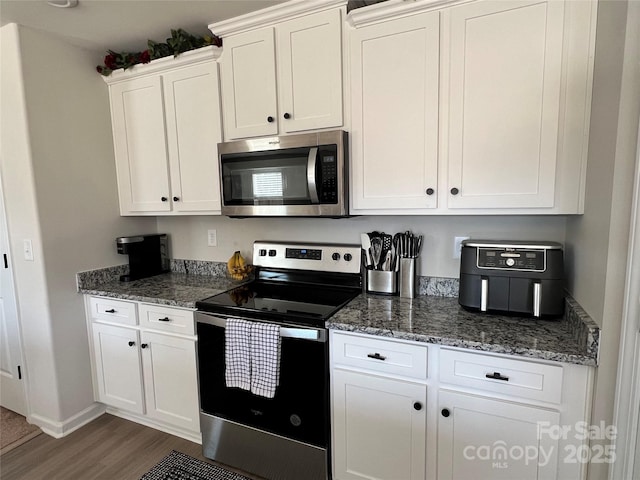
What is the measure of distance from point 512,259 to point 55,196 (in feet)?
8.27

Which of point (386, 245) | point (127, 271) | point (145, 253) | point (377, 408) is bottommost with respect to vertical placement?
point (377, 408)

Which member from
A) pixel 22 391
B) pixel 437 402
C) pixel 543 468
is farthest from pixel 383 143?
pixel 22 391

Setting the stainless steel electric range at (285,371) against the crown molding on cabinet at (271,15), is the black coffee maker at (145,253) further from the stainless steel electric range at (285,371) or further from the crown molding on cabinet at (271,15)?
the crown molding on cabinet at (271,15)

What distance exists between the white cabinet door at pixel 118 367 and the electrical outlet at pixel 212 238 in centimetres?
76

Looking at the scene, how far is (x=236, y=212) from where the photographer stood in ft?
6.53

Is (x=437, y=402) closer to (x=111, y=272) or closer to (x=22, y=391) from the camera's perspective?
(x=111, y=272)

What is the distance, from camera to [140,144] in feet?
7.63

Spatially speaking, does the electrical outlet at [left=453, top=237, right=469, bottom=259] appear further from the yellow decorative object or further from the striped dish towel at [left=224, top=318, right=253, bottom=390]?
the yellow decorative object

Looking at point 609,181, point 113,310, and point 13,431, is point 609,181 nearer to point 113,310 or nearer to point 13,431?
point 113,310

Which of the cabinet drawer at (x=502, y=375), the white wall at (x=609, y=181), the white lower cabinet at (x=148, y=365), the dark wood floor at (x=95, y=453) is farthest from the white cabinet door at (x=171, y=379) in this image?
the white wall at (x=609, y=181)

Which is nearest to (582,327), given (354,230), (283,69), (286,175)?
(354,230)

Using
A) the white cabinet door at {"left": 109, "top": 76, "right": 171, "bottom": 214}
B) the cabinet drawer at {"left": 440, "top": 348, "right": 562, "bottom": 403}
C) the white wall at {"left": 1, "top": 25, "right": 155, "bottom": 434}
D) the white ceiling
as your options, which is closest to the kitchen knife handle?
the cabinet drawer at {"left": 440, "top": 348, "right": 562, "bottom": 403}

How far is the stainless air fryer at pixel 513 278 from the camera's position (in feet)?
4.74

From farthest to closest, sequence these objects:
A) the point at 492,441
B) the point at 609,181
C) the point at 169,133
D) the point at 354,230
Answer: the point at 169,133 → the point at 354,230 → the point at 492,441 → the point at 609,181
